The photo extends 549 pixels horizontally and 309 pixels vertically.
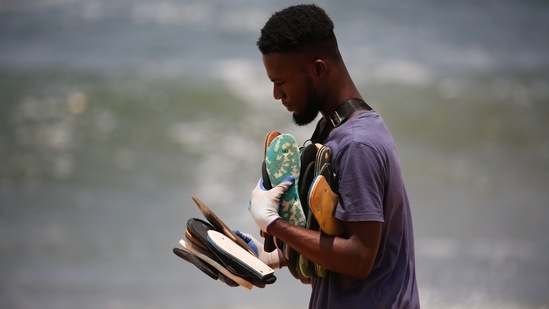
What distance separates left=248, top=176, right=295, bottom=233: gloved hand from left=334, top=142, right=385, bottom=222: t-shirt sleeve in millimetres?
172

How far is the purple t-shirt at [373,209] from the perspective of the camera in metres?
2.23

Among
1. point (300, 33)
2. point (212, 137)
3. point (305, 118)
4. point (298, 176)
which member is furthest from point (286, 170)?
point (212, 137)

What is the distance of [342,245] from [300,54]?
54 centimetres

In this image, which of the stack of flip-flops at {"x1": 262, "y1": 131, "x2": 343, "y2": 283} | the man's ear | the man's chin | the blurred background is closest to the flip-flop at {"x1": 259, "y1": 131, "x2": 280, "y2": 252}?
the stack of flip-flops at {"x1": 262, "y1": 131, "x2": 343, "y2": 283}

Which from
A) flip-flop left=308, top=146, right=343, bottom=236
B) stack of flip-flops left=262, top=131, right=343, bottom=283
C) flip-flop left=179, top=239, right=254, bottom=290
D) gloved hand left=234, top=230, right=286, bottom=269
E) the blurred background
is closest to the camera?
flip-flop left=308, top=146, right=343, bottom=236

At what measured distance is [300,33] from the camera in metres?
2.36

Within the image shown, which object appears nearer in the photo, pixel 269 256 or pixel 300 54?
pixel 300 54

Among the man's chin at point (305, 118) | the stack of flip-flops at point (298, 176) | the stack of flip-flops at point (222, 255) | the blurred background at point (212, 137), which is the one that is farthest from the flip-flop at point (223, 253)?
the blurred background at point (212, 137)

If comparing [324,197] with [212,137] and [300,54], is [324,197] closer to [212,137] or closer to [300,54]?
[300,54]

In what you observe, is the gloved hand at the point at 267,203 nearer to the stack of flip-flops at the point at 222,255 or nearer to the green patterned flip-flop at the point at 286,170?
the green patterned flip-flop at the point at 286,170

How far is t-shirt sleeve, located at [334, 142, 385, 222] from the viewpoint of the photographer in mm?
2221

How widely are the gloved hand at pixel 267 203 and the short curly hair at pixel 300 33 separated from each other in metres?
0.36

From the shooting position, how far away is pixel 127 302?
5.64 meters

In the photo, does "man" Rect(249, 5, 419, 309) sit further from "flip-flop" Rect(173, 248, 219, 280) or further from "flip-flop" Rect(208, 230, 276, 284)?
"flip-flop" Rect(173, 248, 219, 280)
